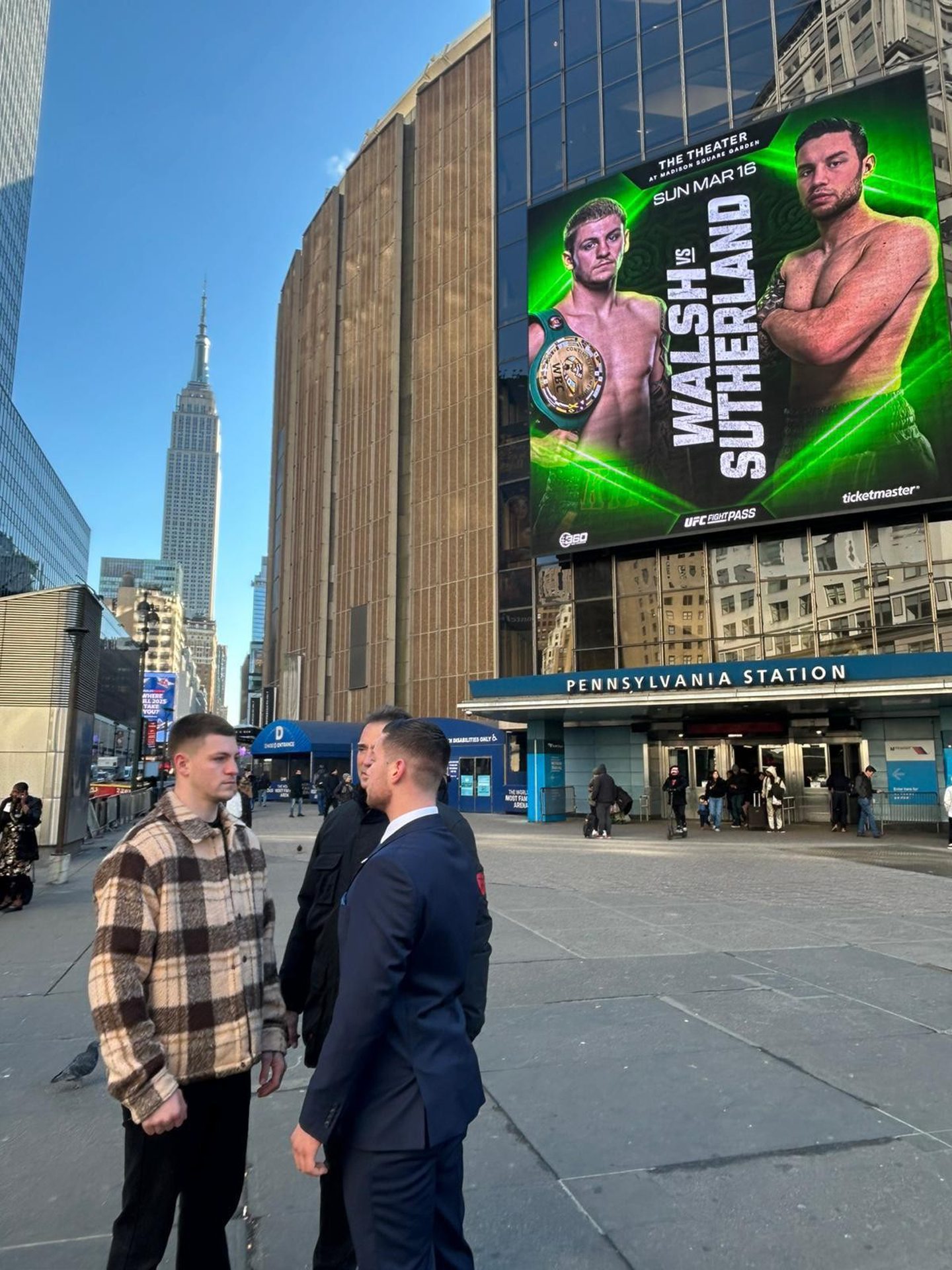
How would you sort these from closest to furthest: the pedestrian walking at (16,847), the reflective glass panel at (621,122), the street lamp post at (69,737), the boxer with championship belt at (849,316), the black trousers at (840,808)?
the pedestrian walking at (16,847), the street lamp post at (69,737), the black trousers at (840,808), the boxer with championship belt at (849,316), the reflective glass panel at (621,122)

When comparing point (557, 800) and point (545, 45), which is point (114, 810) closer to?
point (557, 800)

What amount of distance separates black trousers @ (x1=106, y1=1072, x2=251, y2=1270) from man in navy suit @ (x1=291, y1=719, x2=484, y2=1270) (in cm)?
50

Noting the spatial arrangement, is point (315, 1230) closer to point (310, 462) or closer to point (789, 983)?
point (789, 983)

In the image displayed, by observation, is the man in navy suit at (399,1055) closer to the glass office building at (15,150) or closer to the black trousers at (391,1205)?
the black trousers at (391,1205)

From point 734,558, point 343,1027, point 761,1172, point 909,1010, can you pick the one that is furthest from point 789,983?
point 734,558

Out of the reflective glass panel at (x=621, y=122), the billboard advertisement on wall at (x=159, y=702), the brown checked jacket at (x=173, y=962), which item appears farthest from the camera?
the billboard advertisement on wall at (x=159, y=702)

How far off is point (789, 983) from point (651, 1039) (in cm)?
196

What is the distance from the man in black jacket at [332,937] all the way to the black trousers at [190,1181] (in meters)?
0.31

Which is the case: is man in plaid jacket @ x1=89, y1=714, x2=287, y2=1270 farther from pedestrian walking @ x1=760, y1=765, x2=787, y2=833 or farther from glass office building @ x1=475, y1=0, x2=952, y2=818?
pedestrian walking @ x1=760, y1=765, x2=787, y2=833

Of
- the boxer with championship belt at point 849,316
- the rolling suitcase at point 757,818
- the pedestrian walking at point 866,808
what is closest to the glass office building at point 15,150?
the boxer with championship belt at point 849,316

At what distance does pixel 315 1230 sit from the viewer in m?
3.15

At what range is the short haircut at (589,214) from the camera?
2701 cm

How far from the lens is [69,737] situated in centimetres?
1504

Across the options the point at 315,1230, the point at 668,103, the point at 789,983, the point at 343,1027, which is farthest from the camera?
the point at 668,103
